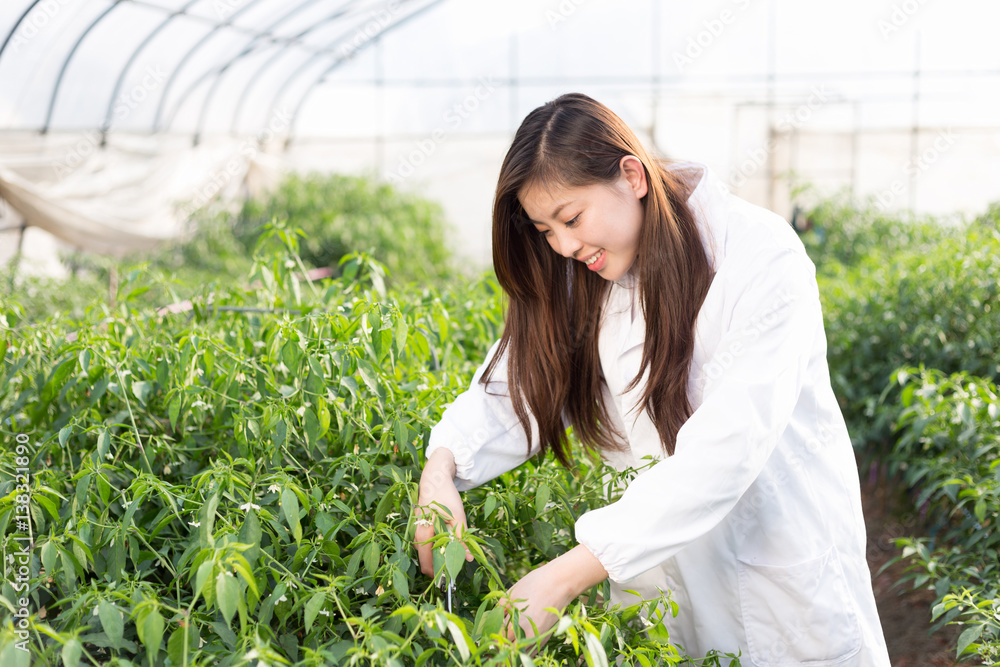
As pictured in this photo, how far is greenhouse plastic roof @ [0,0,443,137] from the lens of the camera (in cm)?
479

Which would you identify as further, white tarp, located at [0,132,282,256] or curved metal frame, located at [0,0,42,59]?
white tarp, located at [0,132,282,256]

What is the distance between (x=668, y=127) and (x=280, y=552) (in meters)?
8.71

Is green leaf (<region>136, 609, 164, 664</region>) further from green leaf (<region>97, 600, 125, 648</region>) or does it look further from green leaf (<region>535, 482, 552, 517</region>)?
green leaf (<region>535, 482, 552, 517</region>)

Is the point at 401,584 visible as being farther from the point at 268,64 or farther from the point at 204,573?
the point at 268,64

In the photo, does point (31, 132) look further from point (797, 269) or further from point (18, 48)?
point (797, 269)

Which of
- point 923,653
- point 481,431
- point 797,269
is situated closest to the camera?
point 797,269

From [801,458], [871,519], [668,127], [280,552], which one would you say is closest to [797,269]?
[801,458]

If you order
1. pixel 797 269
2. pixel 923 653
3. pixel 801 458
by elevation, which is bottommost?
pixel 923 653

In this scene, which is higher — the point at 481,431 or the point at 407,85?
the point at 407,85

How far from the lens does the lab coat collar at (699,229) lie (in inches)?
46.8

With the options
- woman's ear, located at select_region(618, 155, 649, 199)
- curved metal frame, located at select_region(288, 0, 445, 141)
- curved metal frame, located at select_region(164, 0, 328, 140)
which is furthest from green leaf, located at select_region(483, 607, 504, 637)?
curved metal frame, located at select_region(288, 0, 445, 141)

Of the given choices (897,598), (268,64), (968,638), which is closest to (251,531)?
(968,638)

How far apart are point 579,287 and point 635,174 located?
257 mm

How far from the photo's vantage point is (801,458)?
117 cm
